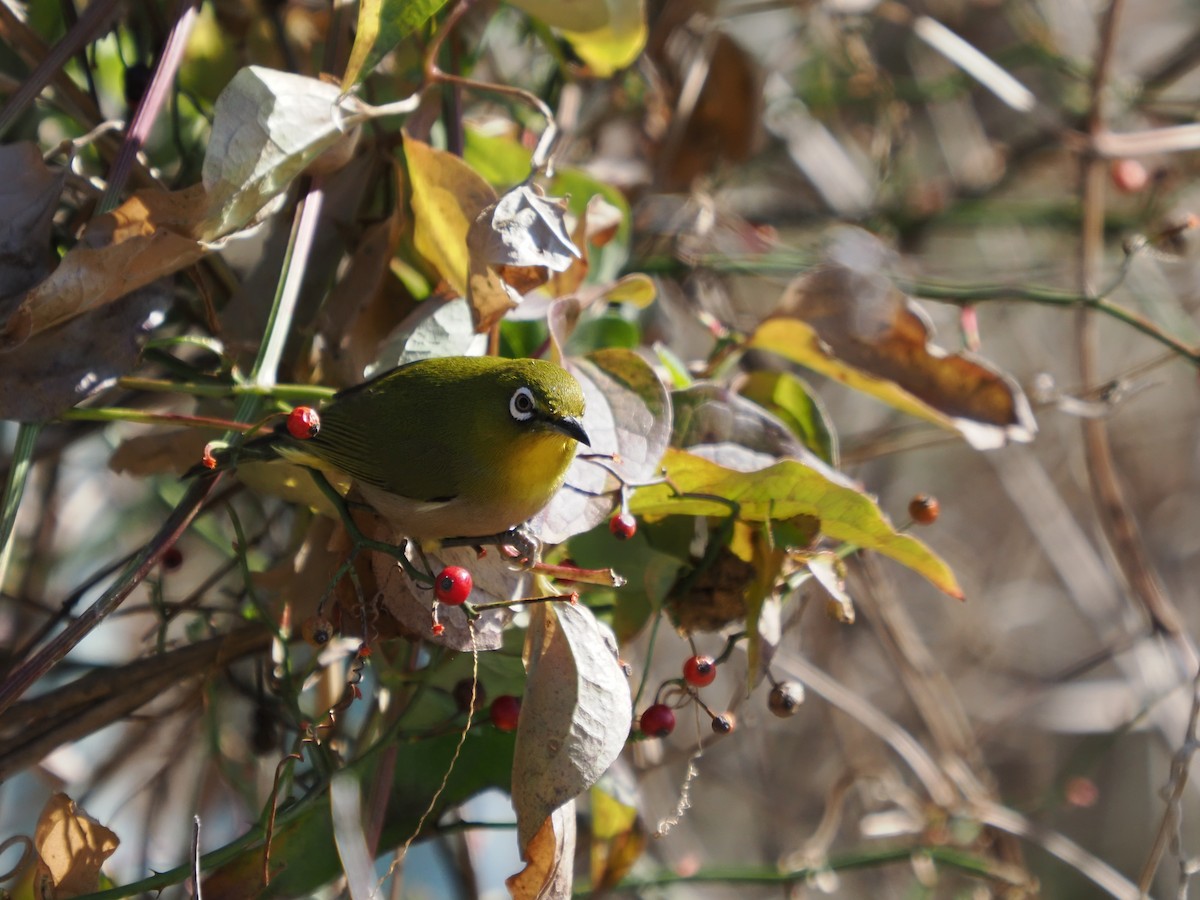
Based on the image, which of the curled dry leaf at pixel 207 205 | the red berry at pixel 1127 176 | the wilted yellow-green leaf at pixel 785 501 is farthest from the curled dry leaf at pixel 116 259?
the red berry at pixel 1127 176

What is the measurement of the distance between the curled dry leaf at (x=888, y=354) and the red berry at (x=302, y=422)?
2.58 ft

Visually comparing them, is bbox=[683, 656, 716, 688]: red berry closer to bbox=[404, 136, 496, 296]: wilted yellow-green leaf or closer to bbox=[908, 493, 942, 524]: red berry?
bbox=[908, 493, 942, 524]: red berry

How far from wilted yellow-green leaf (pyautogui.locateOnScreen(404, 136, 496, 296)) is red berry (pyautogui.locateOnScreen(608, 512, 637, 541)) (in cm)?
42

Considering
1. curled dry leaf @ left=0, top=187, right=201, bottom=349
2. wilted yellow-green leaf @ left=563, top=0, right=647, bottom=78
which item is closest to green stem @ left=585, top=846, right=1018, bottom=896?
curled dry leaf @ left=0, top=187, right=201, bottom=349

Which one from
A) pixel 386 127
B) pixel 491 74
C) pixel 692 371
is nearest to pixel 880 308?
pixel 692 371

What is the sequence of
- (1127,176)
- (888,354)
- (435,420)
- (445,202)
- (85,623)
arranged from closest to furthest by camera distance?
1. (85,623)
2. (445,202)
3. (435,420)
4. (888,354)
5. (1127,176)

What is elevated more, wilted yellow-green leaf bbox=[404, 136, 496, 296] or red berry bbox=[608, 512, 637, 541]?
wilted yellow-green leaf bbox=[404, 136, 496, 296]

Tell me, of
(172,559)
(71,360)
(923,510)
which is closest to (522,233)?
(71,360)

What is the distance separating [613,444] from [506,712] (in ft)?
1.33

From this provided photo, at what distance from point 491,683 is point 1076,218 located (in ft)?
8.60

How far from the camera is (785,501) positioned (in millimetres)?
1605

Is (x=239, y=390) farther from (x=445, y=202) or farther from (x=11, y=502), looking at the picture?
(x=445, y=202)

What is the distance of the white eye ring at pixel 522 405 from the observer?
1.77m

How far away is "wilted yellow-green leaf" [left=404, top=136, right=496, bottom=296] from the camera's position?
172 centimetres
